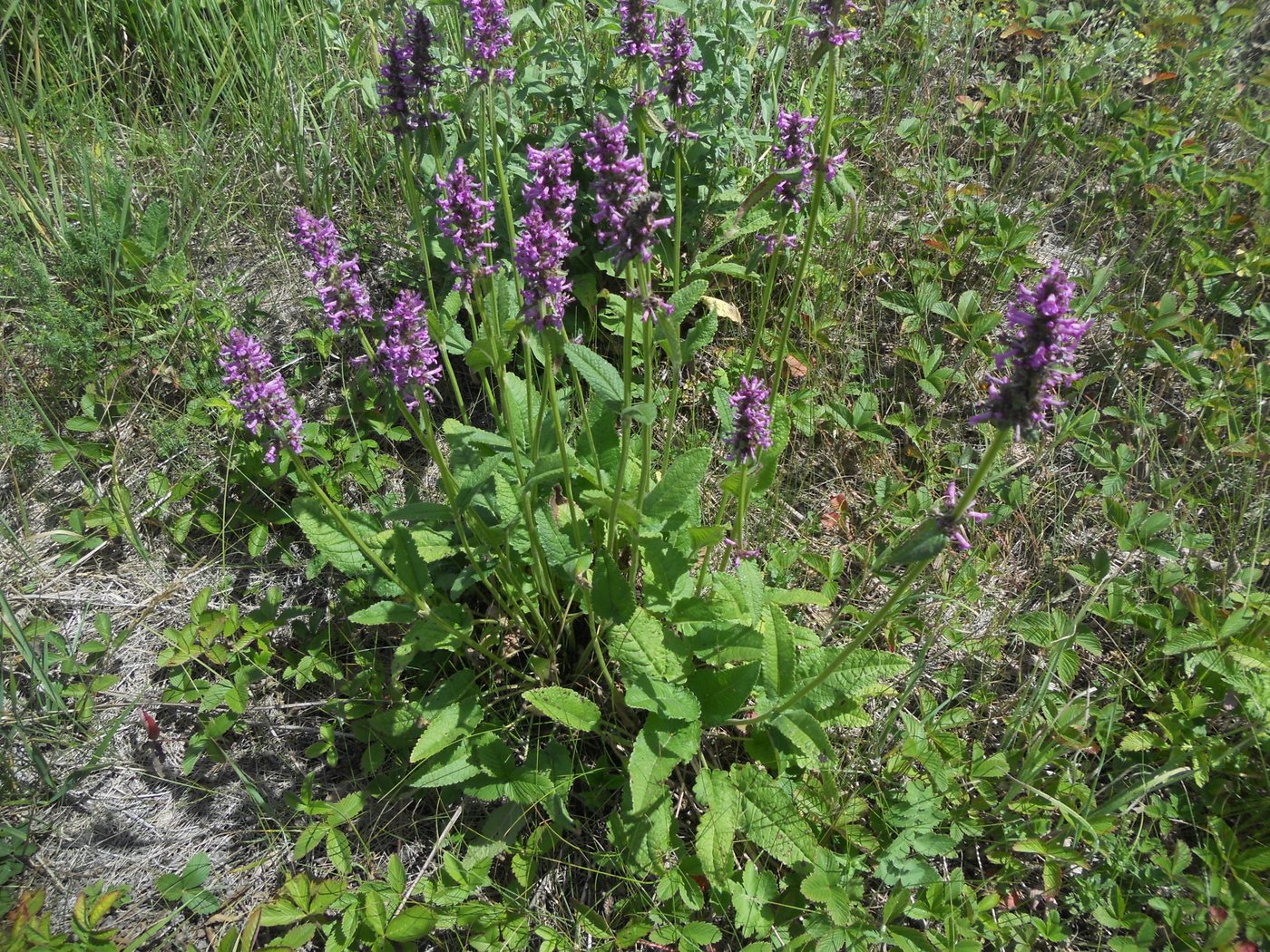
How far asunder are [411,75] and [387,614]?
1711 millimetres

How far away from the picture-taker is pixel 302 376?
154 inches

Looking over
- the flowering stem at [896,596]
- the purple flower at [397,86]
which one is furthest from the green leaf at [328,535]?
the flowering stem at [896,596]

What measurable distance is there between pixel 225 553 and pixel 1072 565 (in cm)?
366

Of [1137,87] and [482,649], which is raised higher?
[1137,87]

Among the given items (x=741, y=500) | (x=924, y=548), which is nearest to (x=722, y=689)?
(x=741, y=500)

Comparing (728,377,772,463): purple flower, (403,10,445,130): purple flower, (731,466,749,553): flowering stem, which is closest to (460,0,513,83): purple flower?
(403,10,445,130): purple flower

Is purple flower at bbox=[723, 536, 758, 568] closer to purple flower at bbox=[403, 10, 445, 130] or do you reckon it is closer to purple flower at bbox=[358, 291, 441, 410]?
purple flower at bbox=[358, 291, 441, 410]

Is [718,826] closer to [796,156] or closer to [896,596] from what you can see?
[896,596]

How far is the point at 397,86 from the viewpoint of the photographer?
7.87ft

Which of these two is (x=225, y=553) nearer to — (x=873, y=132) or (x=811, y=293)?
(x=811, y=293)

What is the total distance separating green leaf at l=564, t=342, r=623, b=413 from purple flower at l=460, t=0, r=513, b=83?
2.78 feet

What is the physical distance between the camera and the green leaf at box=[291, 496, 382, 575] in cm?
273

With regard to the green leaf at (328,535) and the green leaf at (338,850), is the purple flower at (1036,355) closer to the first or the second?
the green leaf at (328,535)

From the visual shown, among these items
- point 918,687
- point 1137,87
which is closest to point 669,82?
point 918,687
